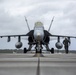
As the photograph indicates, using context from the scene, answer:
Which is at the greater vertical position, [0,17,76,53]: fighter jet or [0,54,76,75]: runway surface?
[0,17,76,53]: fighter jet

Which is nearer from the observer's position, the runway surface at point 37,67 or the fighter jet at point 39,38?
the runway surface at point 37,67

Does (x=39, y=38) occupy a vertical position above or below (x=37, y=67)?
above

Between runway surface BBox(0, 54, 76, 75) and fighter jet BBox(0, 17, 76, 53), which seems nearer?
runway surface BBox(0, 54, 76, 75)

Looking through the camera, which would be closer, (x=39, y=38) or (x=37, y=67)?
(x=37, y=67)

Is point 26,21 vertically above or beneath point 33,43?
above

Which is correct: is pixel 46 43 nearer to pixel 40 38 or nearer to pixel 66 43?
pixel 40 38

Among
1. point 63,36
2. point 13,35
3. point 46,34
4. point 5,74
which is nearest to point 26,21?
point 13,35

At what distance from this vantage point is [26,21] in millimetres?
47688

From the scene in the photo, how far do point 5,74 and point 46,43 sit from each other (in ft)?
102

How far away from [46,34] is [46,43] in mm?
1178

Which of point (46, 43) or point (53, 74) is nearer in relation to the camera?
point (53, 74)

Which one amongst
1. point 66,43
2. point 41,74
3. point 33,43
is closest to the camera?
point 41,74

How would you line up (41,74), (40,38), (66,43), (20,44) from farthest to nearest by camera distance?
1. (66,43)
2. (20,44)
3. (40,38)
4. (41,74)

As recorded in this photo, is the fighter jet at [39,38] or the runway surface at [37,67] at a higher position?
the fighter jet at [39,38]
